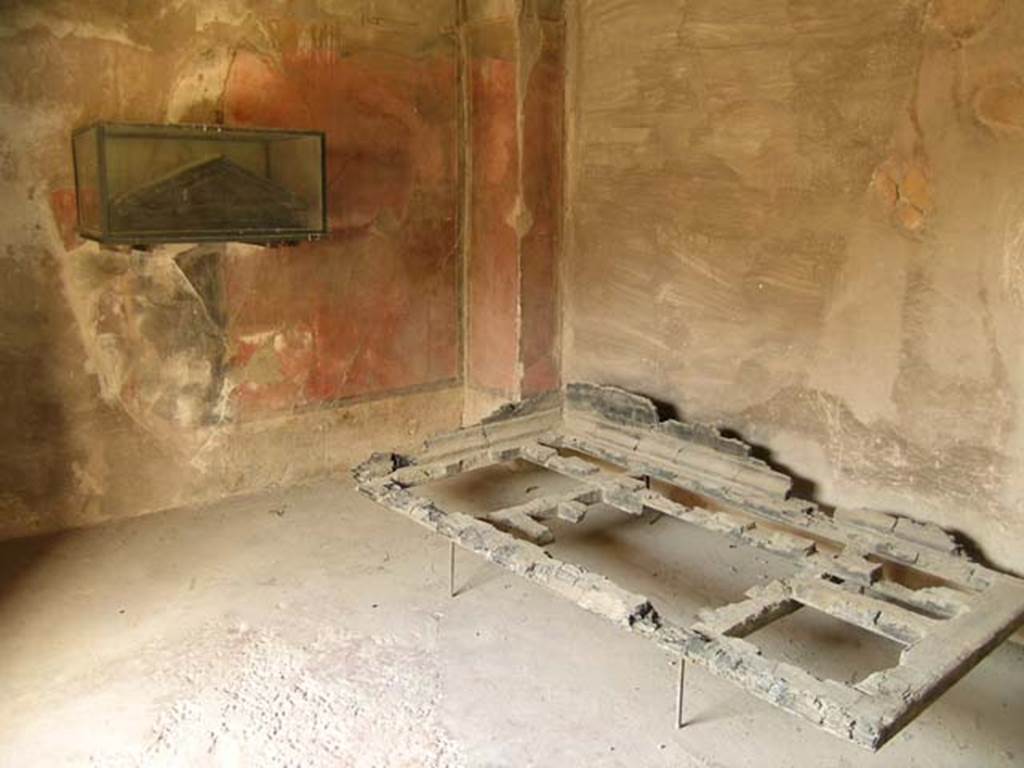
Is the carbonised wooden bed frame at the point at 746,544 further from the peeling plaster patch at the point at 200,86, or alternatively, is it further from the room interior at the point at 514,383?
the peeling plaster patch at the point at 200,86

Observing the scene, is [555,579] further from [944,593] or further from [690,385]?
[690,385]

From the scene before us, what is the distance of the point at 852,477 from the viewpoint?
9.48 feet

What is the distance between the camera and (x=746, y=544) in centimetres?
276

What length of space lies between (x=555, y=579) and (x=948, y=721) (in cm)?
99

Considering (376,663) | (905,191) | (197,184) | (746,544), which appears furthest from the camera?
(197,184)

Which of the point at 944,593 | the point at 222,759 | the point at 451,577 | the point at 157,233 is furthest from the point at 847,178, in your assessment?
the point at 222,759

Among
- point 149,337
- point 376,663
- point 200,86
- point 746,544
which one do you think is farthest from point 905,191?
point 149,337

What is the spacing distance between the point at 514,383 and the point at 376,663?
64.7 inches

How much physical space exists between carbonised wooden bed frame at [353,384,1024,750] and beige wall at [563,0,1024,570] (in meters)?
0.21

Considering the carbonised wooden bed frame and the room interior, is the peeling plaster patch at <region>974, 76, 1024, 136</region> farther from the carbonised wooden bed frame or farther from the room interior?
the carbonised wooden bed frame

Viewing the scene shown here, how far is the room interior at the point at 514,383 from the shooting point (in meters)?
2.16

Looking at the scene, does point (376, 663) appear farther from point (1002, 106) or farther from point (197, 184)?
point (1002, 106)

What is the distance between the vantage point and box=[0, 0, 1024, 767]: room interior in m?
2.16

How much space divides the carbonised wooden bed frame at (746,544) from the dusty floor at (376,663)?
0.65ft
